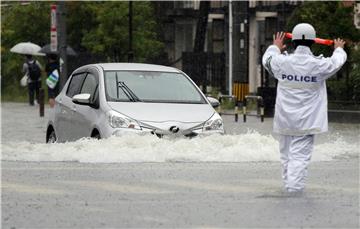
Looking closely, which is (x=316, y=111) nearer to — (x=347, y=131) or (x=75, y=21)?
(x=347, y=131)

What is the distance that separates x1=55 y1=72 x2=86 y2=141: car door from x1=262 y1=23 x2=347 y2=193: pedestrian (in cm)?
552

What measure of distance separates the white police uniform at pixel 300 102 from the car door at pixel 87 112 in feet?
15.1

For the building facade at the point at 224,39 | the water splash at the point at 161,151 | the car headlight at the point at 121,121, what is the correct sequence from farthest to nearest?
1. the building facade at the point at 224,39
2. the car headlight at the point at 121,121
3. the water splash at the point at 161,151

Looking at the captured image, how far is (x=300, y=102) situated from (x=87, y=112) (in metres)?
5.15

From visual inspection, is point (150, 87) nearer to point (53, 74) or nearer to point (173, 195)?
point (173, 195)

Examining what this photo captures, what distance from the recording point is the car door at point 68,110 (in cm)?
1528

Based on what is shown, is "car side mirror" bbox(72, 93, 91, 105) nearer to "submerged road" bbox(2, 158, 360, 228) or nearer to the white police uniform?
"submerged road" bbox(2, 158, 360, 228)

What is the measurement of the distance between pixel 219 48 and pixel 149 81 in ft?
102

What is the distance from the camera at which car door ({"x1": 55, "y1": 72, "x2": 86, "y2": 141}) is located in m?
15.3

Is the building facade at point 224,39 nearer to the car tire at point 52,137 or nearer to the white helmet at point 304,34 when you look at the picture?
the car tire at point 52,137

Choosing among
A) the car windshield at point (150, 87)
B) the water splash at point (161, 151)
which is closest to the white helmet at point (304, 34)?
the water splash at point (161, 151)

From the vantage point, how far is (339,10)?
28.5 metres

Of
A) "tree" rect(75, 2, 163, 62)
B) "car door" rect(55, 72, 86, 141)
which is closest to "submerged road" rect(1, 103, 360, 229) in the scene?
"car door" rect(55, 72, 86, 141)

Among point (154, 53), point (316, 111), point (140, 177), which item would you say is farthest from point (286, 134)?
Answer: point (154, 53)
